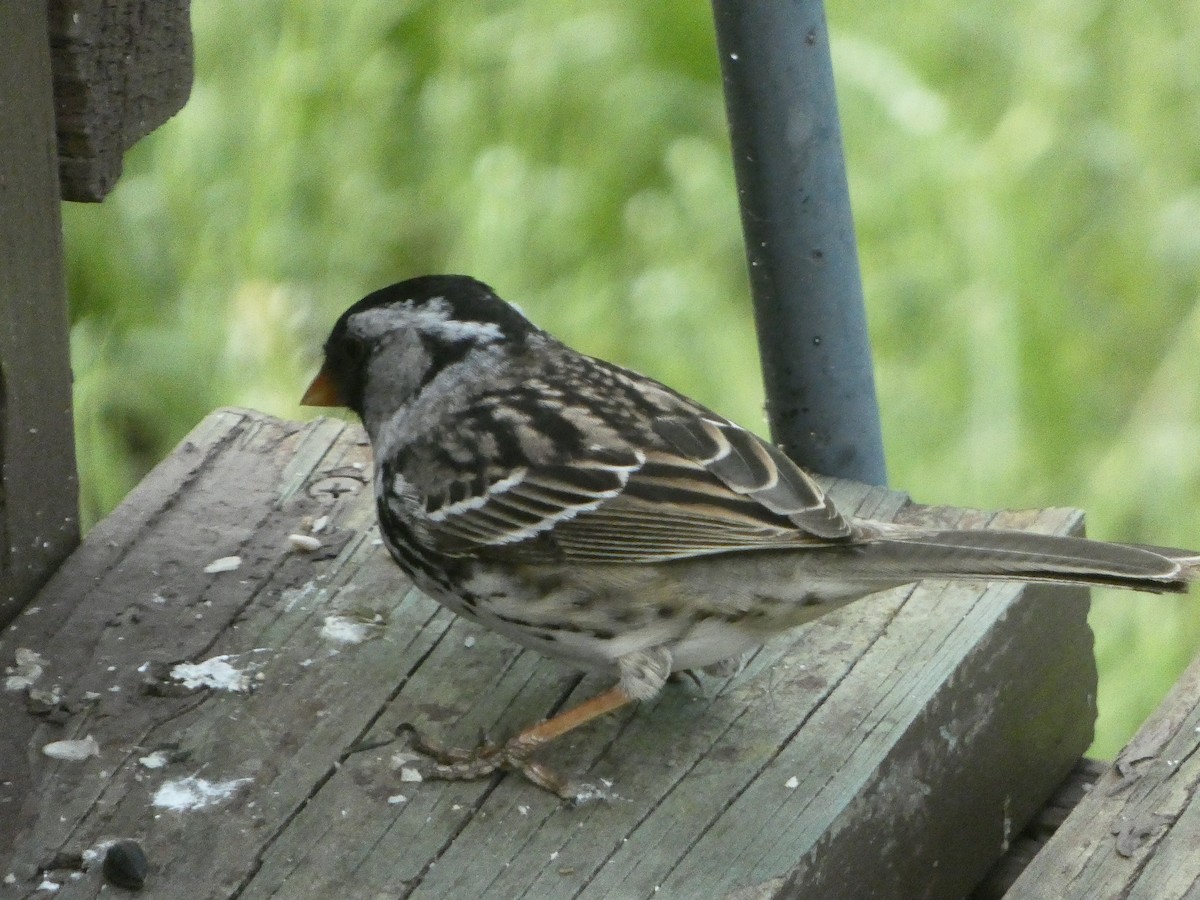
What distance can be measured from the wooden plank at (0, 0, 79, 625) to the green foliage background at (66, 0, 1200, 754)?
1.53m

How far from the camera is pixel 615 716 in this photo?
3322 millimetres

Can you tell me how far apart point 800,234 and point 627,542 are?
83 centimetres

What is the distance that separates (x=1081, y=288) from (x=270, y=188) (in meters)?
2.52

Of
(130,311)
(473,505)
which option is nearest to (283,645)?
(473,505)

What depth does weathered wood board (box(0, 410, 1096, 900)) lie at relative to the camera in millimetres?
2936

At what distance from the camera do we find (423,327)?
3.81 m

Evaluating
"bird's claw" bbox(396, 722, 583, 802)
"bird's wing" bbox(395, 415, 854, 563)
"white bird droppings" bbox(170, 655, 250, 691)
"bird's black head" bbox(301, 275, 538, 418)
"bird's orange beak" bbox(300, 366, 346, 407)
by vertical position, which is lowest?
"white bird droppings" bbox(170, 655, 250, 691)

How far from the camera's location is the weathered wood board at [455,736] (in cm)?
294

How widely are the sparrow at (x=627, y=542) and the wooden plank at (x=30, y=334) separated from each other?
0.65m

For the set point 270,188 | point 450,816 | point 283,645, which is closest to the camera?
point 450,816

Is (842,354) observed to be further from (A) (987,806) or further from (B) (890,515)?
(A) (987,806)

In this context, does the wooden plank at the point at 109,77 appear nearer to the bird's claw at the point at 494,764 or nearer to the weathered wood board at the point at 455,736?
the weathered wood board at the point at 455,736

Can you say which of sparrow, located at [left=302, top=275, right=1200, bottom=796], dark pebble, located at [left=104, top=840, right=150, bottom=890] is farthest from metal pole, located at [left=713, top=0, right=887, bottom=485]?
dark pebble, located at [left=104, top=840, right=150, bottom=890]

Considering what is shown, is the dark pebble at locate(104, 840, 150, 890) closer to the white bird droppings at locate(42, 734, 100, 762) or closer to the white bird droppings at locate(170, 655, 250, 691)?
the white bird droppings at locate(42, 734, 100, 762)
